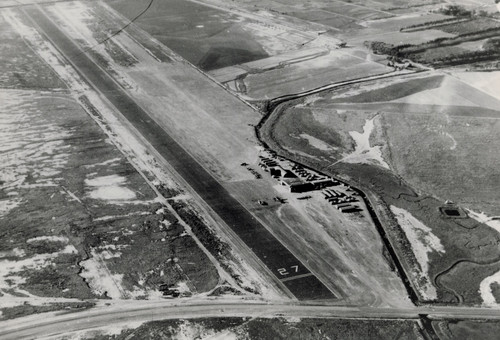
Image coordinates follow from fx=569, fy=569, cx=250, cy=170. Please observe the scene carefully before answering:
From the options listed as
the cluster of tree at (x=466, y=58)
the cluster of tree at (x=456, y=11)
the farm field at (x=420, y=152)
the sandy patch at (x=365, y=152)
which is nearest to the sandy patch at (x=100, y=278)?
the farm field at (x=420, y=152)

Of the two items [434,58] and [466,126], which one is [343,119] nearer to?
[466,126]

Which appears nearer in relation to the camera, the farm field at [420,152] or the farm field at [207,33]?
the farm field at [420,152]

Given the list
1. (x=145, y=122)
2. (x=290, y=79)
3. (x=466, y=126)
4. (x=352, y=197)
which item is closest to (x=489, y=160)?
(x=466, y=126)

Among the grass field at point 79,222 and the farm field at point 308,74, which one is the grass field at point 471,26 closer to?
the farm field at point 308,74

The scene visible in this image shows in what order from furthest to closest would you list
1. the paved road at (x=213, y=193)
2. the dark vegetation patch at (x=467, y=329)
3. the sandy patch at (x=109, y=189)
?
the sandy patch at (x=109, y=189) < the paved road at (x=213, y=193) < the dark vegetation patch at (x=467, y=329)

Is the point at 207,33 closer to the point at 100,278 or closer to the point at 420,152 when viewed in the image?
the point at 420,152

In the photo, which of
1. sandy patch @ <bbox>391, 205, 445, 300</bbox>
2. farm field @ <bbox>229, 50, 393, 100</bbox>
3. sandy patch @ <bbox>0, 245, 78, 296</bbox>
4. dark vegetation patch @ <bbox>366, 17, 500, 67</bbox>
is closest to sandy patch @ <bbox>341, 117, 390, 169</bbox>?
sandy patch @ <bbox>391, 205, 445, 300</bbox>

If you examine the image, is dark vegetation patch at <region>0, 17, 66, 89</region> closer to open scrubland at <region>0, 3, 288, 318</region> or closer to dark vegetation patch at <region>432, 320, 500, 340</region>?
open scrubland at <region>0, 3, 288, 318</region>
